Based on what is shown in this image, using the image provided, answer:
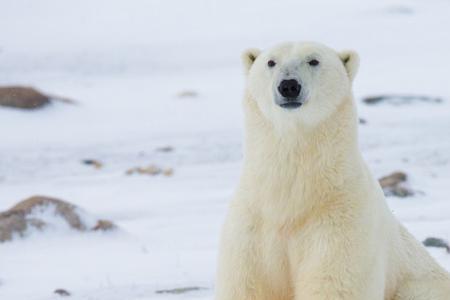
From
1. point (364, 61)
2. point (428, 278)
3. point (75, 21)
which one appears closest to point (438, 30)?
point (364, 61)

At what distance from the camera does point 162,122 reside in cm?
2014

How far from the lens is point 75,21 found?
34.0 metres

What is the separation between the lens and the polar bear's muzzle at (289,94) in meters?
4.93

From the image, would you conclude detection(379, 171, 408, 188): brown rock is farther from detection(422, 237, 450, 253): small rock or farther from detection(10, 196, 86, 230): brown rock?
detection(10, 196, 86, 230): brown rock

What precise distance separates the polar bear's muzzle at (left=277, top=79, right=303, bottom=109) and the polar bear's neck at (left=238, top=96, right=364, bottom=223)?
0.18 m

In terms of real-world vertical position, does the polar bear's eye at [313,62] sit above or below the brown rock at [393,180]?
above

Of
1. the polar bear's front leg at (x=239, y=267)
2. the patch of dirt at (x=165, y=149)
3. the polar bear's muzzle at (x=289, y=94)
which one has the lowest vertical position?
the patch of dirt at (x=165, y=149)

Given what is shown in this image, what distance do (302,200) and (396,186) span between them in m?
6.26

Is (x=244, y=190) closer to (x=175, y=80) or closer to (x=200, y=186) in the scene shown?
(x=200, y=186)

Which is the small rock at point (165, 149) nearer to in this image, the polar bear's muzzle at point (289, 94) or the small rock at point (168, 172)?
the small rock at point (168, 172)

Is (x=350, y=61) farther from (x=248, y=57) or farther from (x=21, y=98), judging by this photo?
(x=21, y=98)

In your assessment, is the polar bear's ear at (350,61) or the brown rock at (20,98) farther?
the brown rock at (20,98)

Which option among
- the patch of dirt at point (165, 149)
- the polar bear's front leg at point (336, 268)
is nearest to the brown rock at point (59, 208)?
the polar bear's front leg at point (336, 268)

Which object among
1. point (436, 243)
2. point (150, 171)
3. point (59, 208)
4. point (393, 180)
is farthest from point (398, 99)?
point (436, 243)
